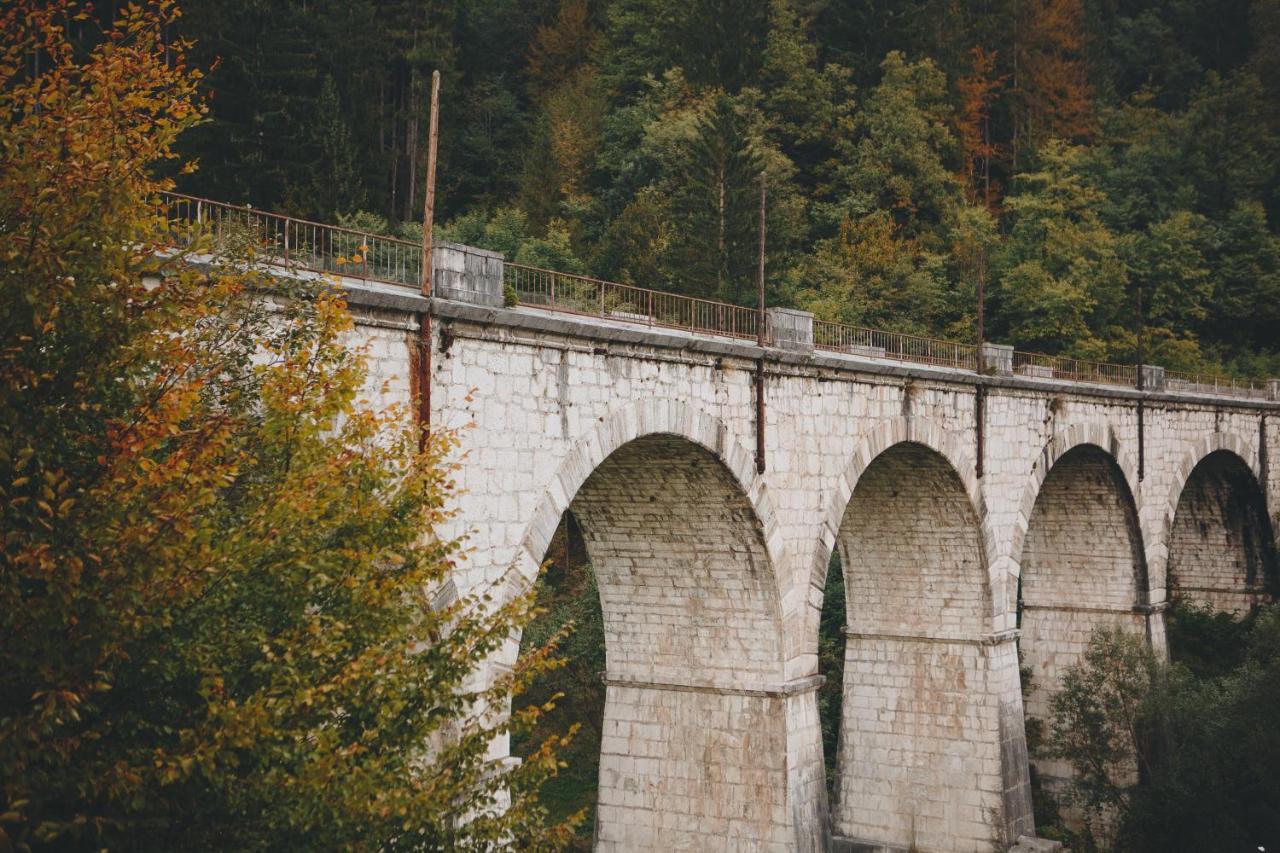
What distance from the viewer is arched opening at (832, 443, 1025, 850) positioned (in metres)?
25.3

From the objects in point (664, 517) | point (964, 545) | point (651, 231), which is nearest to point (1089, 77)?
point (651, 231)

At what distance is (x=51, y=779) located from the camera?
7.45 meters

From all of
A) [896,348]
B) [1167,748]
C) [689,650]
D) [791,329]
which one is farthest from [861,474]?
[1167,748]

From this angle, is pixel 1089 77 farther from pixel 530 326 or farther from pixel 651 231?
pixel 530 326

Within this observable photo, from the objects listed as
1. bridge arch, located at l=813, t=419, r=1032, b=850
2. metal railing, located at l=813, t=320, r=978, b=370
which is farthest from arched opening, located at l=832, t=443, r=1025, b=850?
metal railing, located at l=813, t=320, r=978, b=370

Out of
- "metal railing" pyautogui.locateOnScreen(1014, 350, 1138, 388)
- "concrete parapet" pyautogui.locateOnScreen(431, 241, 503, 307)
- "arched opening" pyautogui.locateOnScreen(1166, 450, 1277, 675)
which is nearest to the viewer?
"concrete parapet" pyautogui.locateOnScreen(431, 241, 503, 307)

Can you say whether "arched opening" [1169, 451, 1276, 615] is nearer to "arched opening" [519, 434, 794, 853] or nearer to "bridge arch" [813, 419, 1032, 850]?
"bridge arch" [813, 419, 1032, 850]

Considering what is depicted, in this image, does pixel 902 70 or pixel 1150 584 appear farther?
pixel 902 70

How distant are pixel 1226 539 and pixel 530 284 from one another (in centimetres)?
2330

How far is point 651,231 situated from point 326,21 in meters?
14.8

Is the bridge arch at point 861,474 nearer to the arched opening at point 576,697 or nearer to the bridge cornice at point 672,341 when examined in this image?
the bridge cornice at point 672,341

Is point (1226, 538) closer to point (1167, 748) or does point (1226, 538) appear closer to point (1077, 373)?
point (1077, 373)

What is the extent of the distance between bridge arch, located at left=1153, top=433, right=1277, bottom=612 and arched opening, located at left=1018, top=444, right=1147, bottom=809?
26.6 feet

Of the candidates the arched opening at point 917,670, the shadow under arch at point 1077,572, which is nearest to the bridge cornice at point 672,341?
the arched opening at point 917,670
